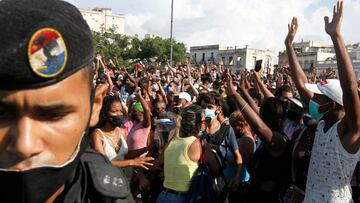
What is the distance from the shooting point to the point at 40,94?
1.26 meters

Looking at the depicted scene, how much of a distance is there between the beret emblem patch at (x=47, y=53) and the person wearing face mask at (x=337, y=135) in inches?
78.7

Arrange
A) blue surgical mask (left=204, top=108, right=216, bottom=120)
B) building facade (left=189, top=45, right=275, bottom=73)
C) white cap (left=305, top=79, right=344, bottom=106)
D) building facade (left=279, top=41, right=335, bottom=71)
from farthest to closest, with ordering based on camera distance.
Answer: building facade (left=189, top=45, right=275, bottom=73)
building facade (left=279, top=41, right=335, bottom=71)
blue surgical mask (left=204, top=108, right=216, bottom=120)
white cap (left=305, top=79, right=344, bottom=106)

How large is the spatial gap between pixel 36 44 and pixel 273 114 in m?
3.30

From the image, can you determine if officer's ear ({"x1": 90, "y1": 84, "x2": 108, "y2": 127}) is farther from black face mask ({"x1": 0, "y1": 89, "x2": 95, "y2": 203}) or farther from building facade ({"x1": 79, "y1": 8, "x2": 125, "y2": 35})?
building facade ({"x1": 79, "y1": 8, "x2": 125, "y2": 35})

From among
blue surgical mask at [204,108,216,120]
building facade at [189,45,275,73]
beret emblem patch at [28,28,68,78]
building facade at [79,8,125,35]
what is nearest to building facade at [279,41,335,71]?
building facade at [189,45,275,73]

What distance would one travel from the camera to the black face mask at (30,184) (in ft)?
4.00

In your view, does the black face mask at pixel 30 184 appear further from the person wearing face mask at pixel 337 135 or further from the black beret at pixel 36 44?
the person wearing face mask at pixel 337 135

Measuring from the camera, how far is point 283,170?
3762mm

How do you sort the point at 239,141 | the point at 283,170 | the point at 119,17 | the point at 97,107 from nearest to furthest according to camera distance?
the point at 97,107, the point at 283,170, the point at 239,141, the point at 119,17

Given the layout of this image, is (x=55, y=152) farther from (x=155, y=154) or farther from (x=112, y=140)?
(x=155, y=154)

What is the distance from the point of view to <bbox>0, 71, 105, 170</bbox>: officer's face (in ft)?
4.00

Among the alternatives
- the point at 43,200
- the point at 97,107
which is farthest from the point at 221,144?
the point at 43,200

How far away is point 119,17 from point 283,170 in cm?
10592

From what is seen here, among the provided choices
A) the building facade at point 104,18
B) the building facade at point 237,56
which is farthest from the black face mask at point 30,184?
the building facade at point 104,18
